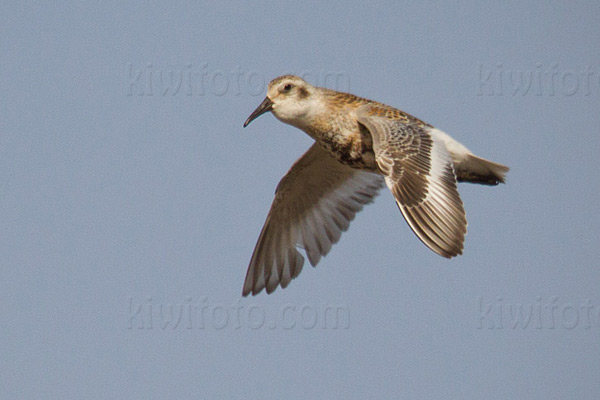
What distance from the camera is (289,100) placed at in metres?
12.2

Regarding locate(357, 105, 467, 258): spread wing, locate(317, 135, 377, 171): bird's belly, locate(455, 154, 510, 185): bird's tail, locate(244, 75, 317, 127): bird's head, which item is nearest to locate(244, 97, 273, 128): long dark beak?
locate(244, 75, 317, 127): bird's head

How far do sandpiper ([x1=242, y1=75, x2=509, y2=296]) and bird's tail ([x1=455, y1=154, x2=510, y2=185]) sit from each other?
0.04ft

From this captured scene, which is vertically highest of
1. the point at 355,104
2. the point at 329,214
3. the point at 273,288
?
the point at 355,104

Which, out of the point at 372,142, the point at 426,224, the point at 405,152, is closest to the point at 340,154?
the point at 372,142

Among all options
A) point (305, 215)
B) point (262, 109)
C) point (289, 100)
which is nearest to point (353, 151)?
point (289, 100)

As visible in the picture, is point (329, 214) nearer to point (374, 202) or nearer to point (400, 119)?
point (374, 202)

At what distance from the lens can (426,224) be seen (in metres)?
10.0

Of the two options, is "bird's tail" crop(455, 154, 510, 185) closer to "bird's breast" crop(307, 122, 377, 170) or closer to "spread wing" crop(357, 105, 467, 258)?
"spread wing" crop(357, 105, 467, 258)

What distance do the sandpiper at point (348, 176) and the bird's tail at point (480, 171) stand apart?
12 mm

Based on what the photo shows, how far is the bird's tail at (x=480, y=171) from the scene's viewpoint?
12047mm

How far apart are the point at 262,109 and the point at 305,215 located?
9.99 ft

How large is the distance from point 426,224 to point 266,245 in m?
4.73

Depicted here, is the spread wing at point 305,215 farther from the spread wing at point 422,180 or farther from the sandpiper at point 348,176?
the spread wing at point 422,180

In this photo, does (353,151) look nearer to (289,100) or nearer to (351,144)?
(351,144)
